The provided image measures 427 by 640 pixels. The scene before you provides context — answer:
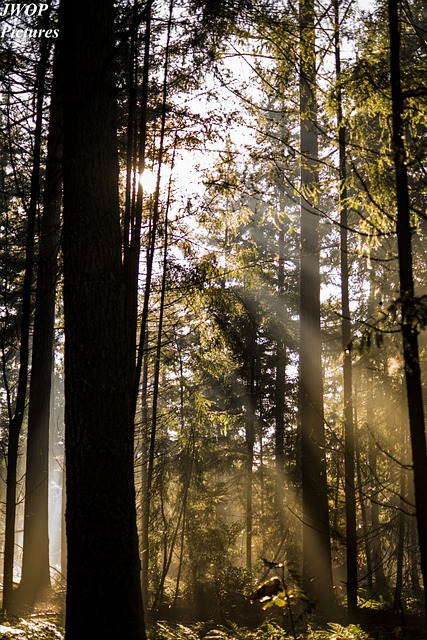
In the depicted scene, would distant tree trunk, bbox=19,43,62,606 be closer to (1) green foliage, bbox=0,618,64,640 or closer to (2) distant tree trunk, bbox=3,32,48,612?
(2) distant tree trunk, bbox=3,32,48,612

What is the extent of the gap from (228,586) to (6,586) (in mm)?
7617

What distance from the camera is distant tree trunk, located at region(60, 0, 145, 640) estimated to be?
4.04 m

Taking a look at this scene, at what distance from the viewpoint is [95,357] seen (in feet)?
13.7

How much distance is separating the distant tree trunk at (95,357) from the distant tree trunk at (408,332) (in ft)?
6.83

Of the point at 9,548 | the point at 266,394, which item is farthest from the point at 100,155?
the point at 266,394

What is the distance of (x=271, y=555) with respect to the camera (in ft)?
59.9

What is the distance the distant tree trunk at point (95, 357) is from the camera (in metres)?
4.04

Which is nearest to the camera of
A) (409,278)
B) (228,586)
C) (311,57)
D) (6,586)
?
(409,278)

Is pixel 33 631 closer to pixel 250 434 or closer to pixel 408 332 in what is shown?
pixel 408 332

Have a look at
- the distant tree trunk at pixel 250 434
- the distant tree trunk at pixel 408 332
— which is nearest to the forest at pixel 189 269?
the distant tree trunk at pixel 408 332

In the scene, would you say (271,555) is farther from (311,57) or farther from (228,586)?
(311,57)

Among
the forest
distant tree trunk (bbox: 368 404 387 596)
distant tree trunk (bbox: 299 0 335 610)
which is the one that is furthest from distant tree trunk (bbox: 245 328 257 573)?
distant tree trunk (bbox: 299 0 335 610)

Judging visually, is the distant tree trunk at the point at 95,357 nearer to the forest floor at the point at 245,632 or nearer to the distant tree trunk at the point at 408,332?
the forest floor at the point at 245,632

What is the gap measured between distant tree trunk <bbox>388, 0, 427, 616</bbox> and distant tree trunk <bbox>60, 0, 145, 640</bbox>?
Result: 2.08 meters
